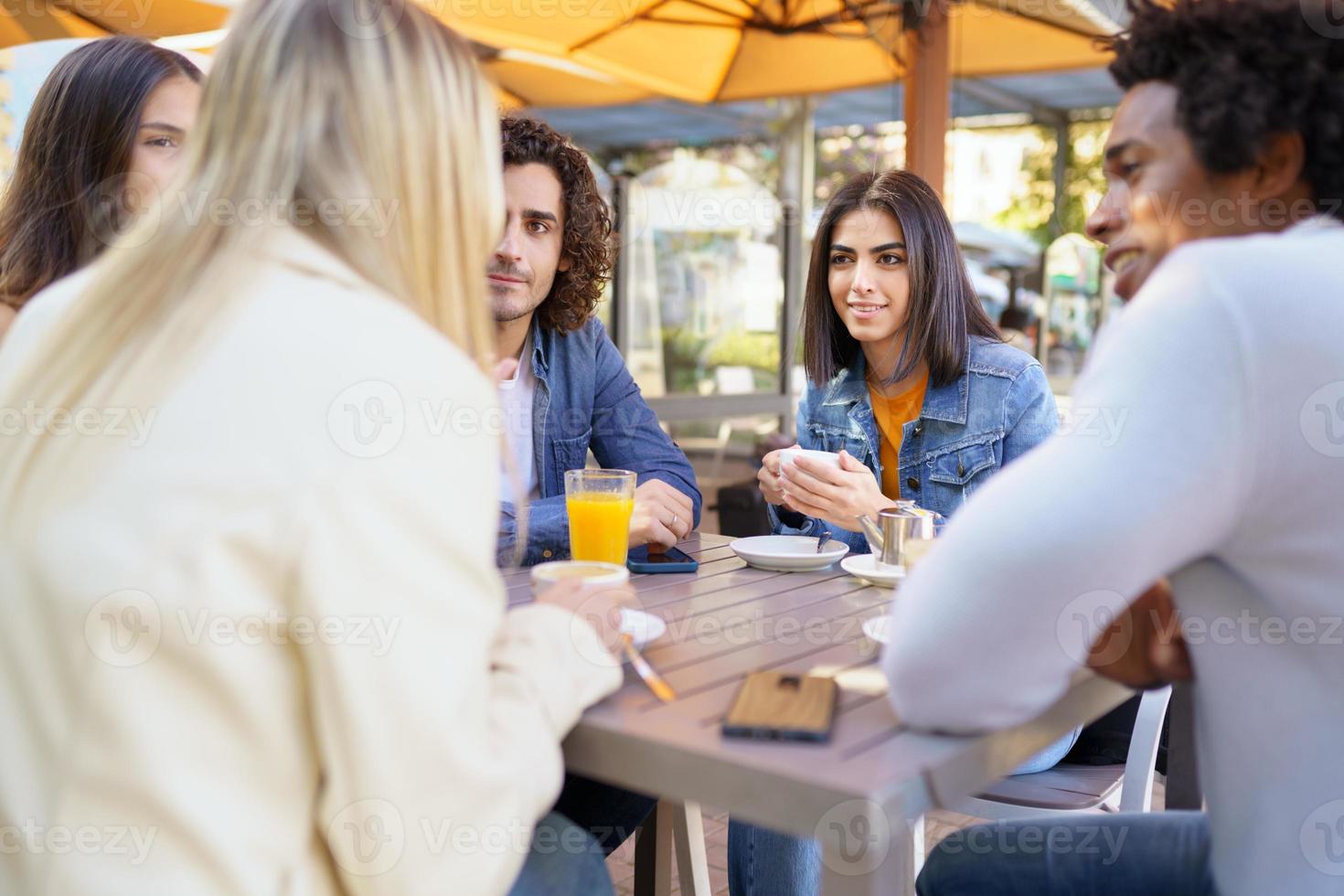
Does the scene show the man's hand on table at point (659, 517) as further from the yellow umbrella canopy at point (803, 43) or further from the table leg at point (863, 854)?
the yellow umbrella canopy at point (803, 43)

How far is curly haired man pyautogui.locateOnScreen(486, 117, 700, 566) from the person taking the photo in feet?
8.04

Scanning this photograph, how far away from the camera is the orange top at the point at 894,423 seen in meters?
2.57

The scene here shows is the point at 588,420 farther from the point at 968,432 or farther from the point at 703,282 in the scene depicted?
the point at 703,282

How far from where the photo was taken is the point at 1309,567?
3.35ft

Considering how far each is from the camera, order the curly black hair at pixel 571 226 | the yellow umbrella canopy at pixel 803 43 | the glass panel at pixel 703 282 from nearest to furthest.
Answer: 1. the curly black hair at pixel 571 226
2. the yellow umbrella canopy at pixel 803 43
3. the glass panel at pixel 703 282

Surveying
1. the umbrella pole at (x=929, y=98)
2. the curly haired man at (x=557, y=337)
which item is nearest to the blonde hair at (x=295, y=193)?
the curly haired man at (x=557, y=337)

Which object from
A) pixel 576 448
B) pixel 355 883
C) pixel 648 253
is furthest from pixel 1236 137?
pixel 648 253

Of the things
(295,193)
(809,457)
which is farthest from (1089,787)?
(295,193)

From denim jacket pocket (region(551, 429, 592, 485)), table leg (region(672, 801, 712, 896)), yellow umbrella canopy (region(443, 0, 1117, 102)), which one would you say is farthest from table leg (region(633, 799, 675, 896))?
yellow umbrella canopy (region(443, 0, 1117, 102))

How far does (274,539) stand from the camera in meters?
0.89

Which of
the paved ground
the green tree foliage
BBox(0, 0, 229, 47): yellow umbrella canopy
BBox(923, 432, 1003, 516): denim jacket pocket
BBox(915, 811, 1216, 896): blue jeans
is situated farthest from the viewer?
the green tree foliage

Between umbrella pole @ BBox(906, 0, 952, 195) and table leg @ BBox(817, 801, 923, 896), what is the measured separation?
3.68 metres

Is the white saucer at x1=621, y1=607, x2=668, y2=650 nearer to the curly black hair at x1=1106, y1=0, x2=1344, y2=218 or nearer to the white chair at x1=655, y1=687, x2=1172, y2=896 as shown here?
the white chair at x1=655, y1=687, x2=1172, y2=896

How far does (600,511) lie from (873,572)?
1.48 feet
